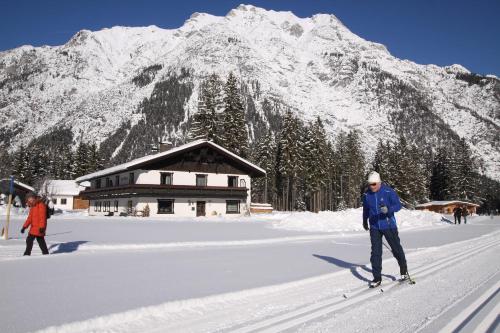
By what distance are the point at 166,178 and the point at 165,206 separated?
302 centimetres

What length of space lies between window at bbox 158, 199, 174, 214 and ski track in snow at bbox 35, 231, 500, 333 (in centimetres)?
3374

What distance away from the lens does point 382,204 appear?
6707 mm

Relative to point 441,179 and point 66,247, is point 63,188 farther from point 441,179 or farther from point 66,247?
point 441,179

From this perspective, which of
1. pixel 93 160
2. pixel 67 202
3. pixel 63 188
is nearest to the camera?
pixel 63 188

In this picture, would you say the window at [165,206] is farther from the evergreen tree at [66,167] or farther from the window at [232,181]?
the evergreen tree at [66,167]

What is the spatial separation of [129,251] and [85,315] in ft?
22.1

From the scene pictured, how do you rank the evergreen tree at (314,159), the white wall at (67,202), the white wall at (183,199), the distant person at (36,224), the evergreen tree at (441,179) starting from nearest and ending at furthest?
1. the distant person at (36,224)
2. the white wall at (183,199)
3. the evergreen tree at (314,159)
4. the white wall at (67,202)
5. the evergreen tree at (441,179)

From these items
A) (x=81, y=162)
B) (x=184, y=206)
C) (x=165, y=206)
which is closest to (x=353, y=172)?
(x=184, y=206)

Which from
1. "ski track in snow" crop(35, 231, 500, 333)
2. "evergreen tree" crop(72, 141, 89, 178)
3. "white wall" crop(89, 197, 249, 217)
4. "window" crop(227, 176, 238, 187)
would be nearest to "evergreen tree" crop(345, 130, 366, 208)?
"window" crop(227, 176, 238, 187)

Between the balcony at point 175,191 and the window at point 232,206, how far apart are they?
0.67 m

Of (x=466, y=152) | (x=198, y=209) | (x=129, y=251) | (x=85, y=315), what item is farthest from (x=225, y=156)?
(x=466, y=152)

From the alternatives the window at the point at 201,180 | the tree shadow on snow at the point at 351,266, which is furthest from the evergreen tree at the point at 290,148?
the tree shadow on snow at the point at 351,266

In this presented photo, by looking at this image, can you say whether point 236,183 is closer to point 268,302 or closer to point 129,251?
point 129,251

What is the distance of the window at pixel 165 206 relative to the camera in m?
39.3
